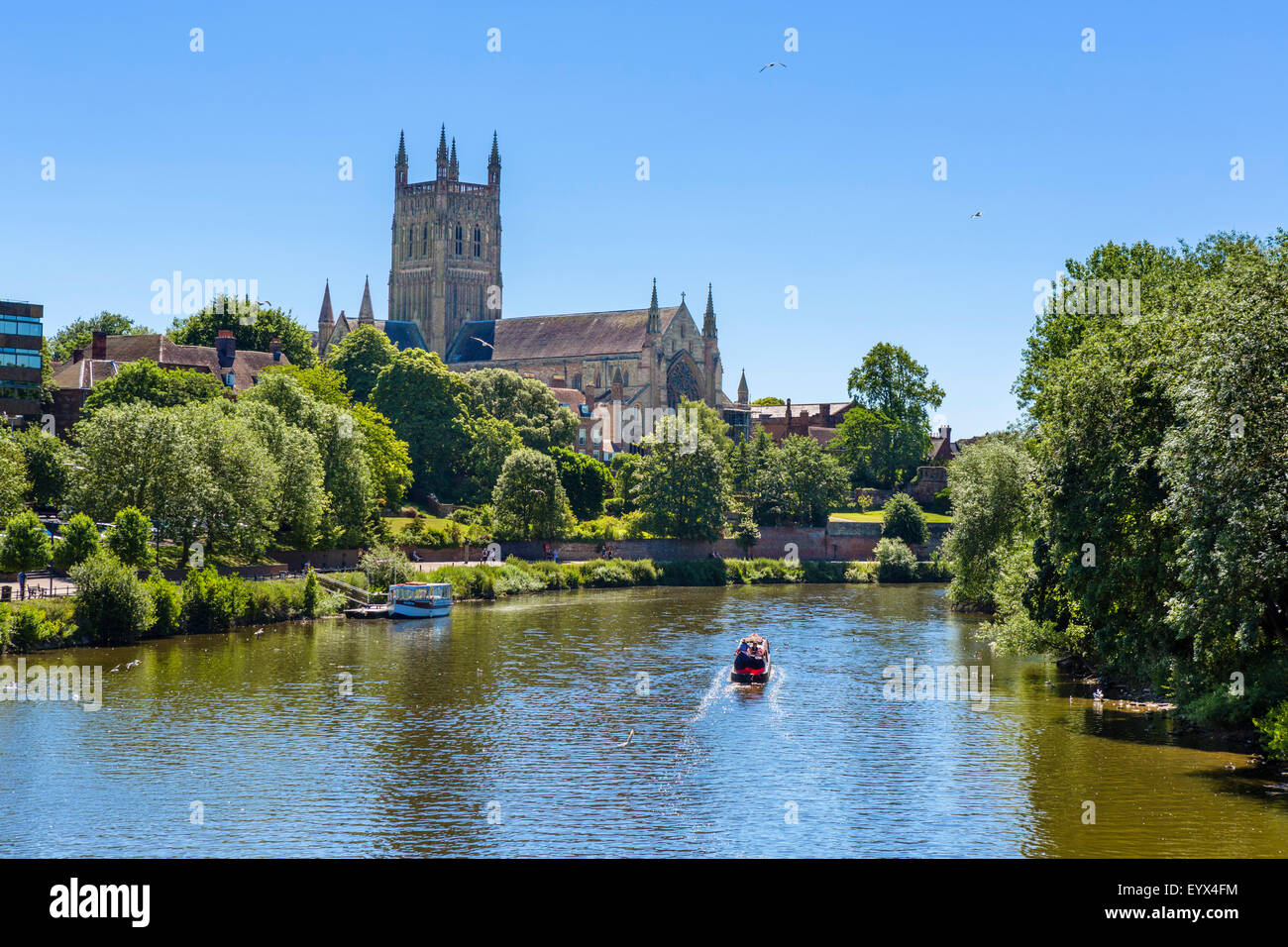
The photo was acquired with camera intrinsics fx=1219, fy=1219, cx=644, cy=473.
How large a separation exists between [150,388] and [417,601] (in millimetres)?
25422

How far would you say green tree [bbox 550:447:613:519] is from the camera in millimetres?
105188

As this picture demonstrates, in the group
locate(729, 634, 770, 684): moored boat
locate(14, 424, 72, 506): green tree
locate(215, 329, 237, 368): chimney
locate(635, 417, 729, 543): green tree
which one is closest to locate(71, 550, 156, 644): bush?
locate(14, 424, 72, 506): green tree

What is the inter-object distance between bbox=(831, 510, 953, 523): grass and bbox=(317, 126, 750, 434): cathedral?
128 ft

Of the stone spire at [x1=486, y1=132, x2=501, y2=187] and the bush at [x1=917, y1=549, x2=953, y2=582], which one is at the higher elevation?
the stone spire at [x1=486, y1=132, x2=501, y2=187]

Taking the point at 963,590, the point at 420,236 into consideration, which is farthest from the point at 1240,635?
the point at 420,236

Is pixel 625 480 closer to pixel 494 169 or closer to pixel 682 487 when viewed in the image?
pixel 682 487

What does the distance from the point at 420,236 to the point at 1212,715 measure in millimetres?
168548

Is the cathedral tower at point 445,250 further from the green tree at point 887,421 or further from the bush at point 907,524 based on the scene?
the bush at point 907,524

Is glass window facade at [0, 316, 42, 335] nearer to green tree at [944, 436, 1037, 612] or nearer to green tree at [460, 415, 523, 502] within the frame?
green tree at [460, 415, 523, 502]

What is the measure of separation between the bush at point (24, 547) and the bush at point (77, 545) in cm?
65

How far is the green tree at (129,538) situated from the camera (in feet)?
170

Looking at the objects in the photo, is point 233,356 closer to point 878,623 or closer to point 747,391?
point 878,623

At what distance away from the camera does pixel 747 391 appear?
170625mm

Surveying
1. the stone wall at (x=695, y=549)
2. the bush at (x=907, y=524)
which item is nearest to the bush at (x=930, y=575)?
the stone wall at (x=695, y=549)
